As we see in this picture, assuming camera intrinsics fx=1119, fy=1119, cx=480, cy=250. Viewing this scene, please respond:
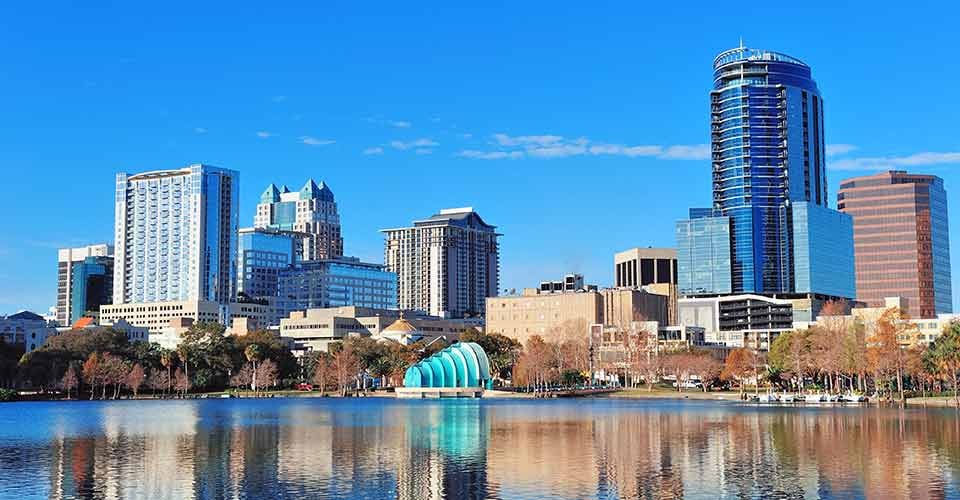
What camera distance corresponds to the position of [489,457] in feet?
220

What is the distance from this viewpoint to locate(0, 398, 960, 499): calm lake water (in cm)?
5281

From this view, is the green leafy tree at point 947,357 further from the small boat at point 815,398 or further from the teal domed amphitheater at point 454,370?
the teal domed amphitheater at point 454,370

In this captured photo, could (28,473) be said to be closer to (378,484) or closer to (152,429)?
(378,484)

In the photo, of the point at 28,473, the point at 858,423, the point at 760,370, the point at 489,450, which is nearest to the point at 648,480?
the point at 489,450

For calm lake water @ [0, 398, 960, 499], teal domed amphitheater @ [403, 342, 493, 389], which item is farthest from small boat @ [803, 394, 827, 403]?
teal domed amphitheater @ [403, 342, 493, 389]

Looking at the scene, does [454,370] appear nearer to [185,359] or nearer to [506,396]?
[506,396]

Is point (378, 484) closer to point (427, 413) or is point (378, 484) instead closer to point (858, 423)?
point (858, 423)

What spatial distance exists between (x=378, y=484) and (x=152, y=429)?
46.9 meters

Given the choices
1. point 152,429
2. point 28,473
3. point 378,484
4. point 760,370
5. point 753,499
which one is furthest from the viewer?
point 760,370

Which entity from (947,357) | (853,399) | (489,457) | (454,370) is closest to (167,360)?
(454,370)

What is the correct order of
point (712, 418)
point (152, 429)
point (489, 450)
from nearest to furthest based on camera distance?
point (489, 450) < point (152, 429) < point (712, 418)

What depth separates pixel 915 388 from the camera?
168 metres

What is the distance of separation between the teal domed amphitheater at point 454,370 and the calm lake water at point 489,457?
7862 cm

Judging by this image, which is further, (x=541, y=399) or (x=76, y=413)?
(x=541, y=399)
